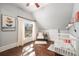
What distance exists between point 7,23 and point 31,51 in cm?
61

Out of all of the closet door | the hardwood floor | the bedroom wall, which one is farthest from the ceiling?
the hardwood floor

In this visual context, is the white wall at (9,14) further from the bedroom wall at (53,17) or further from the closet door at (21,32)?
the bedroom wall at (53,17)

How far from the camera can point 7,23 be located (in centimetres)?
145

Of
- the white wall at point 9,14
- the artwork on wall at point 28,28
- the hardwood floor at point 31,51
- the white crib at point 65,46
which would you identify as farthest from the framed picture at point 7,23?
the white crib at point 65,46

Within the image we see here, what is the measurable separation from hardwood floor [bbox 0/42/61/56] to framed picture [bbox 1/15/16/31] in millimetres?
346

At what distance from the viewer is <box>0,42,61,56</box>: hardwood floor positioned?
1.48 m

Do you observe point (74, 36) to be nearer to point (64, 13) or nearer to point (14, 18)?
point (64, 13)

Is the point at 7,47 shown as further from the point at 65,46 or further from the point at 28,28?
the point at 65,46

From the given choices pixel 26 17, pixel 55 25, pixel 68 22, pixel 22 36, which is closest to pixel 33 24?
pixel 26 17

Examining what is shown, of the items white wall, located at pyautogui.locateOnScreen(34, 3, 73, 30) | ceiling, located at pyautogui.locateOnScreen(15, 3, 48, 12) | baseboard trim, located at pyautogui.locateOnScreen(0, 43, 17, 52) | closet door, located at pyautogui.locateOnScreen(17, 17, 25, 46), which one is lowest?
baseboard trim, located at pyautogui.locateOnScreen(0, 43, 17, 52)

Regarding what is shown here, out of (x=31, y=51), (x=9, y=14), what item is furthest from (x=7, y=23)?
(x=31, y=51)

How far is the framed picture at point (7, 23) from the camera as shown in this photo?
142 centimetres

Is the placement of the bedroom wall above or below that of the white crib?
above

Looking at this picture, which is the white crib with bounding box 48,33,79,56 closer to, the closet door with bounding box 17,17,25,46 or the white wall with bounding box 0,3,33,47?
the closet door with bounding box 17,17,25,46
